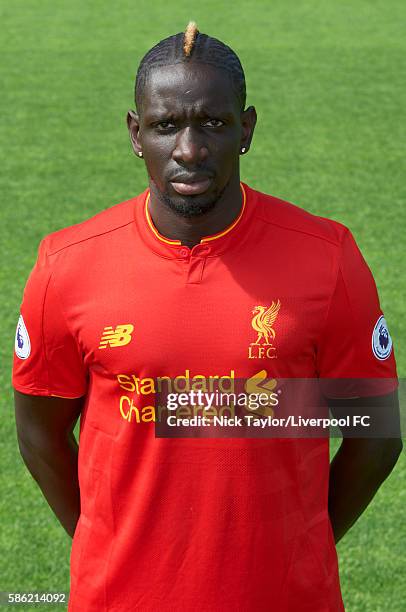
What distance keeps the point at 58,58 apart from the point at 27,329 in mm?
9618

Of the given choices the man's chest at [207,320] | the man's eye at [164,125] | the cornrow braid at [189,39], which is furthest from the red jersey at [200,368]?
the cornrow braid at [189,39]

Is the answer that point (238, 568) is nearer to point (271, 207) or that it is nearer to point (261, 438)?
point (261, 438)

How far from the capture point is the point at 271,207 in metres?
2.59

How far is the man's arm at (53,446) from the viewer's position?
275cm

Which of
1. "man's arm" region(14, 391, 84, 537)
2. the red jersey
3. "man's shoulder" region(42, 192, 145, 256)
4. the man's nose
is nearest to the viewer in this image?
the man's nose

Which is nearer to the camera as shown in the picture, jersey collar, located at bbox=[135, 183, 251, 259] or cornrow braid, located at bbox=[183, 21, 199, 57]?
cornrow braid, located at bbox=[183, 21, 199, 57]

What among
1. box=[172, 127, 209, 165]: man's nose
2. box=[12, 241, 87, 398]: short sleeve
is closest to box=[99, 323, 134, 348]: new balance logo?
box=[12, 241, 87, 398]: short sleeve

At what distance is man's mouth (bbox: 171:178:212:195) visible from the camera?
92.9 inches

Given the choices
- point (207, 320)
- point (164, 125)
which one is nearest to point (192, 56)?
point (164, 125)

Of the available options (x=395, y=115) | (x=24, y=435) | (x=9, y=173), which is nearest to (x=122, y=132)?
(x=9, y=173)

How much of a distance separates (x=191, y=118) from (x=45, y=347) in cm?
63

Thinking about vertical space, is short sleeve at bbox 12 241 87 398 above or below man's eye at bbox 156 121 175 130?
below

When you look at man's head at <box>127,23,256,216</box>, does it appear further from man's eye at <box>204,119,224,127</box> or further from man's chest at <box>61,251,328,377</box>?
man's chest at <box>61,251,328,377</box>

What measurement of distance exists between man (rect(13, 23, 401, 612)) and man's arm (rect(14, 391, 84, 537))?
4.6 inches
